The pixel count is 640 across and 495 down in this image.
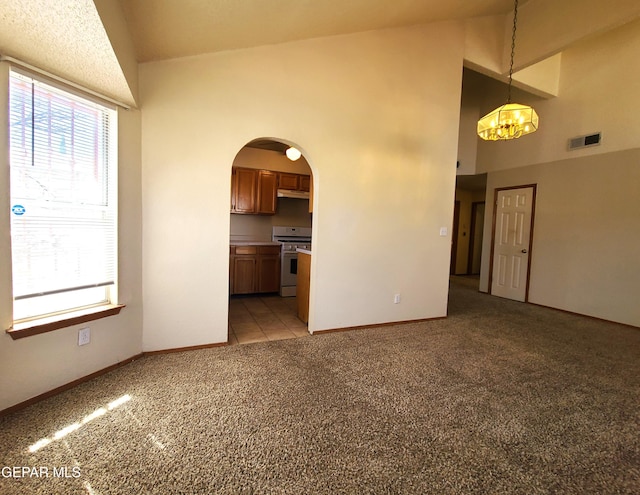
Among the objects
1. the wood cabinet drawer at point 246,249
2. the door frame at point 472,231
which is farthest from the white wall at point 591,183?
the wood cabinet drawer at point 246,249

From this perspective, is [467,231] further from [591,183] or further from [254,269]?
[254,269]

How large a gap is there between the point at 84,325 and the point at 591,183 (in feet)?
20.2

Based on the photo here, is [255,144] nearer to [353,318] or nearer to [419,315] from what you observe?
[353,318]

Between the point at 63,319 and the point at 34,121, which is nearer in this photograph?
the point at 34,121

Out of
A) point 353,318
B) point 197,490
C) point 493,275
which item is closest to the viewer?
point 197,490

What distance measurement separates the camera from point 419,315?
371cm

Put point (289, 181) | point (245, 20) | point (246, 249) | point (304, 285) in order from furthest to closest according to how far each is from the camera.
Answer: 1. point (289, 181)
2. point (246, 249)
3. point (304, 285)
4. point (245, 20)

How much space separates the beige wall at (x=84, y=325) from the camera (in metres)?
1.67

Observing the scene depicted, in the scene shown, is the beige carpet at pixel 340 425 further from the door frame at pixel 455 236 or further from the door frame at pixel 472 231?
the door frame at pixel 472 231

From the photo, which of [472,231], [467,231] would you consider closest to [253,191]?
[467,231]

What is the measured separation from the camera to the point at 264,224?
5.39m

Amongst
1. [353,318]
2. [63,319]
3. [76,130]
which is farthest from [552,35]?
[63,319]

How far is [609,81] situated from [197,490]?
6.24 meters

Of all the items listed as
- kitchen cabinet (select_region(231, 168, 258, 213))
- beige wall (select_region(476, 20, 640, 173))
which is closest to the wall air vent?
beige wall (select_region(476, 20, 640, 173))
